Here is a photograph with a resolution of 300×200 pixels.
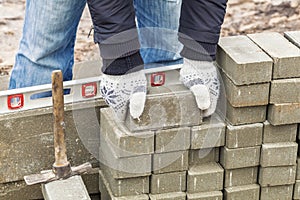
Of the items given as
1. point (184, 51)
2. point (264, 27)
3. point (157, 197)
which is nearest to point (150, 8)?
point (184, 51)

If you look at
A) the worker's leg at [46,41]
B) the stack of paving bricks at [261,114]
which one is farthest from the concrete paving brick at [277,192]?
the worker's leg at [46,41]

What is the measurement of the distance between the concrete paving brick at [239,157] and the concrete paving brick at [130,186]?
30cm

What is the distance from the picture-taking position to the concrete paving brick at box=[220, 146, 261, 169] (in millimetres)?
2906

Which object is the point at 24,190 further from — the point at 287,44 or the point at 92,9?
the point at 287,44

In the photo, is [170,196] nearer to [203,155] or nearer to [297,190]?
[203,155]

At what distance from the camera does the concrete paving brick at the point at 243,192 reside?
2.96m

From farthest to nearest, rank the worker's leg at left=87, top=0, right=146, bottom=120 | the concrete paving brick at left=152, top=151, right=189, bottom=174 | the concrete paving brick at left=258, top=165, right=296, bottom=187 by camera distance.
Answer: the concrete paving brick at left=258, top=165, right=296, bottom=187, the concrete paving brick at left=152, top=151, right=189, bottom=174, the worker's leg at left=87, top=0, right=146, bottom=120

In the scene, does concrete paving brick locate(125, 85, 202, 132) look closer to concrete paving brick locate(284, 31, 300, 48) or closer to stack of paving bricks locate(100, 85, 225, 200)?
stack of paving bricks locate(100, 85, 225, 200)

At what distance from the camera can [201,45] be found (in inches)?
105

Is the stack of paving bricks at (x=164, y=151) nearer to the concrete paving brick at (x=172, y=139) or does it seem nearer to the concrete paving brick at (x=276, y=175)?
the concrete paving brick at (x=172, y=139)

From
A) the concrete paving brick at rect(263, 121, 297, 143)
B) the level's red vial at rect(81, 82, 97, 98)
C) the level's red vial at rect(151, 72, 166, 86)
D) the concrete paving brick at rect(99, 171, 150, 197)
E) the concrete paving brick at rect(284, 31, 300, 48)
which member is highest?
the concrete paving brick at rect(284, 31, 300, 48)

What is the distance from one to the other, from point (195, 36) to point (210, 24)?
66 mm

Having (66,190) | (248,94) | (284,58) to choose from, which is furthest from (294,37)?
(66,190)

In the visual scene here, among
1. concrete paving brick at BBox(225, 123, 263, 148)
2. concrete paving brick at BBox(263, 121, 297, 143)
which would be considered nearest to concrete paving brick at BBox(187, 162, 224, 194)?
concrete paving brick at BBox(225, 123, 263, 148)
